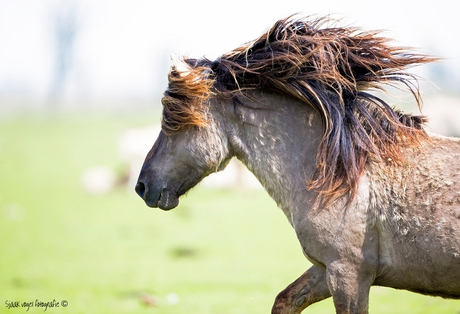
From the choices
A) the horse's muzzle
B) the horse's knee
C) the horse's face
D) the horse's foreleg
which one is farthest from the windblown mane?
the horse's knee

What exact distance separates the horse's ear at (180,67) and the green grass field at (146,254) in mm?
1167

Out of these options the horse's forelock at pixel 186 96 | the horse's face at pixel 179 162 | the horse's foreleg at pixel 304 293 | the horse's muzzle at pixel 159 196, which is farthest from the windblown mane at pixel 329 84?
the horse's foreleg at pixel 304 293

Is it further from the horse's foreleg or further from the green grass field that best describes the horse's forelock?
the horse's foreleg

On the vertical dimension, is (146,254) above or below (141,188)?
above

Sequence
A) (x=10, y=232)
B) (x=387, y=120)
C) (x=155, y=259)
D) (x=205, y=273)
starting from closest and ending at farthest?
(x=387, y=120)
(x=205, y=273)
(x=155, y=259)
(x=10, y=232)

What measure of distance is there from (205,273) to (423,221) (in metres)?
7.44

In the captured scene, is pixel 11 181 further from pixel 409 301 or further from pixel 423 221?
pixel 423 221

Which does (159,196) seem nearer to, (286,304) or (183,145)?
(183,145)

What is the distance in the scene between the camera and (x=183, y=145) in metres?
4.51

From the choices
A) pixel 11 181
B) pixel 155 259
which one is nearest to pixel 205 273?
pixel 155 259

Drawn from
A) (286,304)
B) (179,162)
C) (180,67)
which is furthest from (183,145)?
(286,304)

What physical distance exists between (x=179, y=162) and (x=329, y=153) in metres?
1.25

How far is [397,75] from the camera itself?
433 centimetres

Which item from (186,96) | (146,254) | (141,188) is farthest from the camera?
(146,254)
